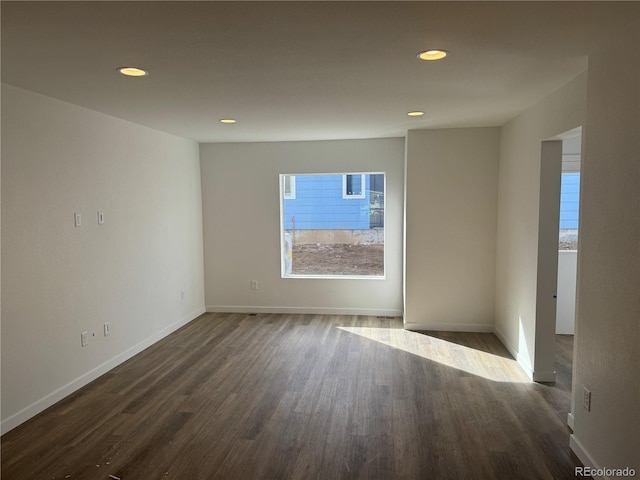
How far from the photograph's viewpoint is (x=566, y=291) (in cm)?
507

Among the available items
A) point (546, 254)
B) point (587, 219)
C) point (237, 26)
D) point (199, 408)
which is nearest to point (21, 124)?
point (237, 26)

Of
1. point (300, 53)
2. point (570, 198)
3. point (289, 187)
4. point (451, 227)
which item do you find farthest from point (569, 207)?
point (300, 53)

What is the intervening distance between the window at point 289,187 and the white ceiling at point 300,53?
7.09 ft

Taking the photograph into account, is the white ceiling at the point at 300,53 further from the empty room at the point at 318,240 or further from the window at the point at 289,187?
the window at the point at 289,187

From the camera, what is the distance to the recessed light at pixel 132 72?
8.53 feet

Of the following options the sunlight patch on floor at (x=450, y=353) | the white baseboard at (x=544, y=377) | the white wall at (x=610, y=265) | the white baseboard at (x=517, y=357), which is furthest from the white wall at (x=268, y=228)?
the white wall at (x=610, y=265)

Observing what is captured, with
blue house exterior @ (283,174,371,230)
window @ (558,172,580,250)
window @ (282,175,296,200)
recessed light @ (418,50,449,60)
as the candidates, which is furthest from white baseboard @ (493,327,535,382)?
window @ (282,175,296,200)

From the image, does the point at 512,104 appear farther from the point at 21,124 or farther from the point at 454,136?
the point at 21,124

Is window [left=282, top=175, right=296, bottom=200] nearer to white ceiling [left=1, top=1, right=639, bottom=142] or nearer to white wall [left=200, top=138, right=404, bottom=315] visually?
white wall [left=200, top=138, right=404, bottom=315]

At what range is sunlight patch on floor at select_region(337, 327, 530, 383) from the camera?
3.88 m

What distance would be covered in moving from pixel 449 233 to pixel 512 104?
1731 mm

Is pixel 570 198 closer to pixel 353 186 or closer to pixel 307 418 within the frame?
pixel 353 186

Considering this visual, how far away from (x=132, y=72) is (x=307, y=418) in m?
2.52

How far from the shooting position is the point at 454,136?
16.2 feet
